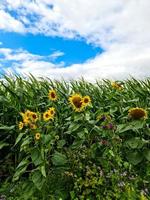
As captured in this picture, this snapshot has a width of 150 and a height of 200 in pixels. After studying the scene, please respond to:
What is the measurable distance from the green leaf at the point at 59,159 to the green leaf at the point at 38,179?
0.20 metres

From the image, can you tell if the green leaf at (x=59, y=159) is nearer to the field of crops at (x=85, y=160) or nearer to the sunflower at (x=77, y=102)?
the field of crops at (x=85, y=160)

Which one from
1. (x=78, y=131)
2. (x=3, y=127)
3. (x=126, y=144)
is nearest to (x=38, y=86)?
(x=3, y=127)

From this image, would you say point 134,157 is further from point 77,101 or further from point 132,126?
point 77,101

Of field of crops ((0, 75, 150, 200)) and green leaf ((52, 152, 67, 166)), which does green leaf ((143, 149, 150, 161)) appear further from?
green leaf ((52, 152, 67, 166))

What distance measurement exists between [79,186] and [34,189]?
1.71ft

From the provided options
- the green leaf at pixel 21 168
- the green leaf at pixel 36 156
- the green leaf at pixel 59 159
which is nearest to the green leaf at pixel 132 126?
the green leaf at pixel 59 159

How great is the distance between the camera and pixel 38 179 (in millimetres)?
4898

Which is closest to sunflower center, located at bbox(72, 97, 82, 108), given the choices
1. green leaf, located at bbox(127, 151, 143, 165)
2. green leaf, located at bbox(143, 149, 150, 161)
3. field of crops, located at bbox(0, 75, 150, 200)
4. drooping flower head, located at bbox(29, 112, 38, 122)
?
field of crops, located at bbox(0, 75, 150, 200)

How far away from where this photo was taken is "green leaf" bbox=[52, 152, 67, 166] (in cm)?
504

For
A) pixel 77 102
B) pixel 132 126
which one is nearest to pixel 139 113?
pixel 132 126

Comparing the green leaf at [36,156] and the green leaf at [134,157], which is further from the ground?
the green leaf at [36,156]

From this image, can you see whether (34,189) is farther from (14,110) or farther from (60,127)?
(14,110)

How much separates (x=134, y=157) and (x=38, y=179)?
994 millimetres

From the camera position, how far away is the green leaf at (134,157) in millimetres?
4918
